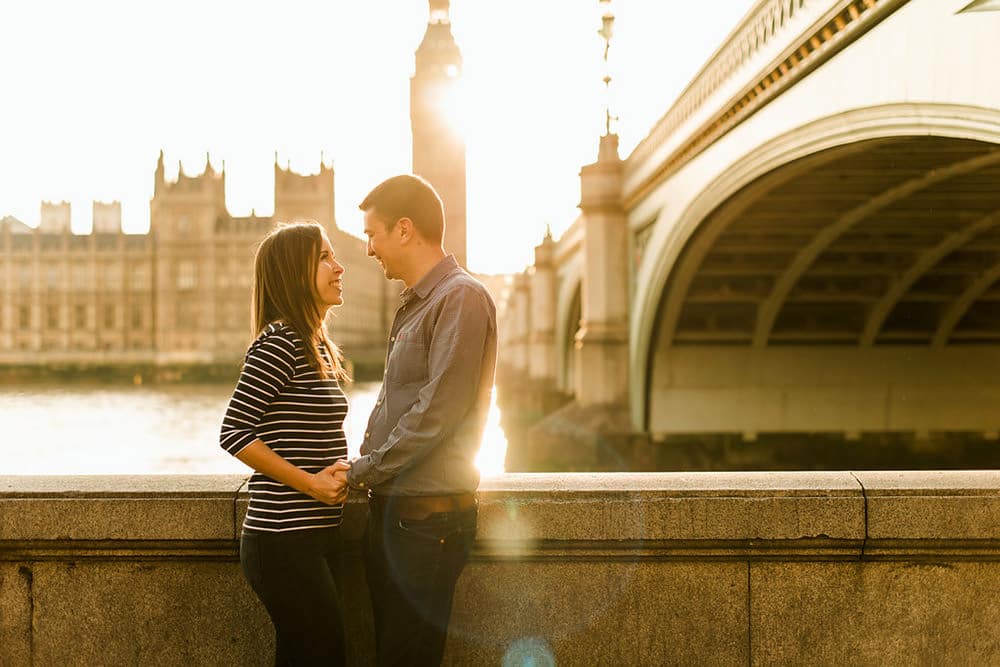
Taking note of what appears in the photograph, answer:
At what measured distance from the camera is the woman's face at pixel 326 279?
2.30m

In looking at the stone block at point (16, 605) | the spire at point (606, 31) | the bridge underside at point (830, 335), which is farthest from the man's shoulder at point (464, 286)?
the spire at point (606, 31)

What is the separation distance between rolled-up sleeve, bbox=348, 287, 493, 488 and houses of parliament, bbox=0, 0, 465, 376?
6632cm

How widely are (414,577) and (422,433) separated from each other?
31 cm

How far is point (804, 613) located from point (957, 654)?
1.30 feet

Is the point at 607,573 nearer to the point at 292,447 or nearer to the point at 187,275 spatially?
the point at 292,447

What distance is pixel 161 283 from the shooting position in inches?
2906

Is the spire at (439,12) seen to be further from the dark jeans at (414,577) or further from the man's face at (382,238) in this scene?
the dark jeans at (414,577)

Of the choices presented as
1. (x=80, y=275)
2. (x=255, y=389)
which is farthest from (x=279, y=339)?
(x=80, y=275)


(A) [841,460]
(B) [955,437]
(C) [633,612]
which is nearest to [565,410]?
(A) [841,460]

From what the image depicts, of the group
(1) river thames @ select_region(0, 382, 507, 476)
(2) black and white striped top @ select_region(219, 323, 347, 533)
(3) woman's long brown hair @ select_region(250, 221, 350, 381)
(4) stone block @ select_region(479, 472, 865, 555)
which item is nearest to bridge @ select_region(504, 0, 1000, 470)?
(1) river thames @ select_region(0, 382, 507, 476)

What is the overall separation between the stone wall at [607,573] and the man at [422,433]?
18.5 inches

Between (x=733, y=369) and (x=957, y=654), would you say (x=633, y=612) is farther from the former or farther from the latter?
(x=733, y=369)

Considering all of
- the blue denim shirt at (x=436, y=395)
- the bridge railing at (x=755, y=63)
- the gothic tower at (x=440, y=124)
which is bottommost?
the blue denim shirt at (x=436, y=395)

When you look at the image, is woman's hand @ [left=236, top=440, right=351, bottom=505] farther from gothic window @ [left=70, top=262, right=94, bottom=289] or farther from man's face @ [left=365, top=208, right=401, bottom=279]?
gothic window @ [left=70, top=262, right=94, bottom=289]
